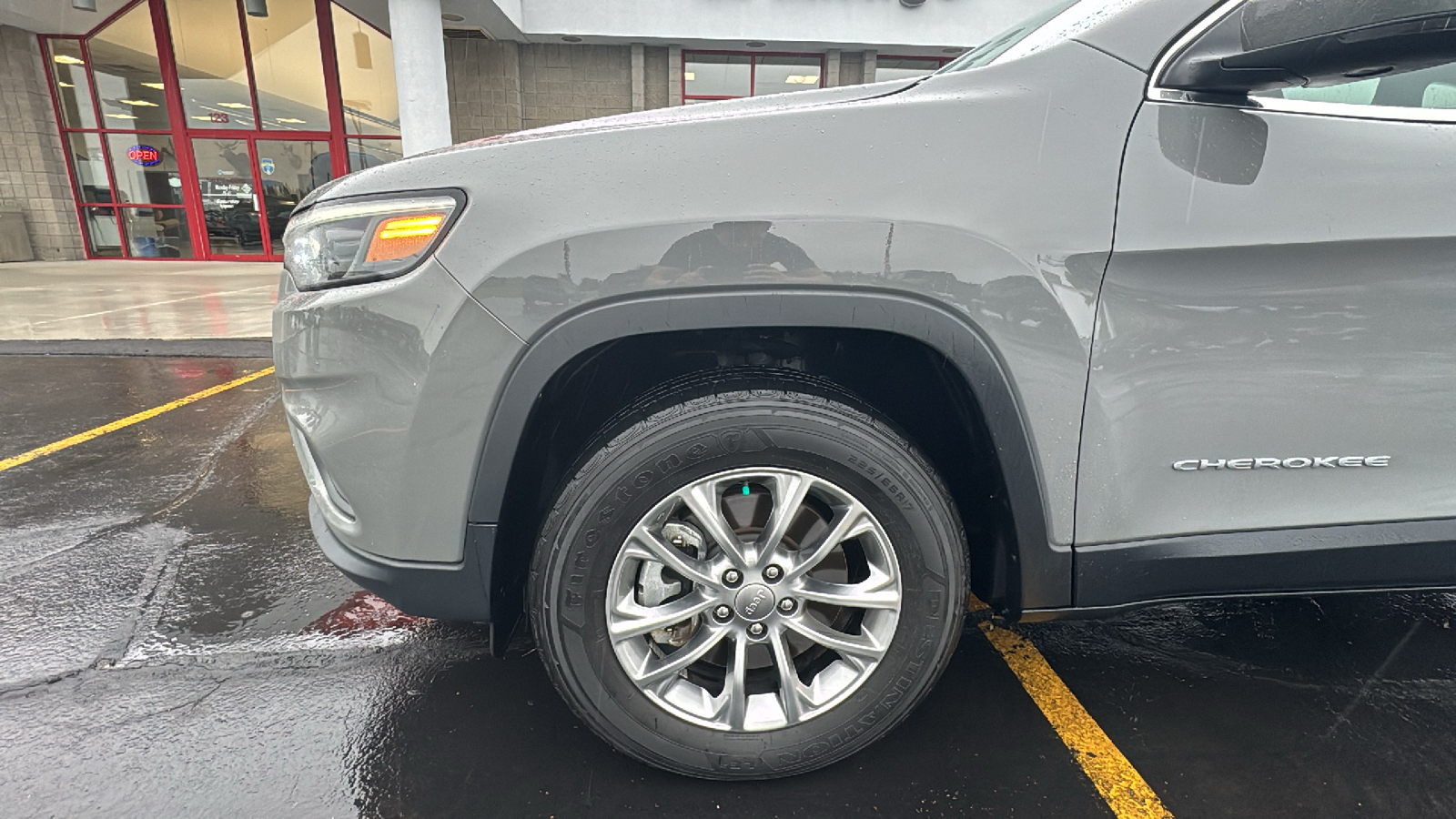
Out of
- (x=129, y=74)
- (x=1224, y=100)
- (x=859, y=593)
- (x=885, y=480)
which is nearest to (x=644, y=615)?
(x=859, y=593)

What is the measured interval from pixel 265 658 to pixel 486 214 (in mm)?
1575

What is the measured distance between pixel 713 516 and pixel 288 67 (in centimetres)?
1559

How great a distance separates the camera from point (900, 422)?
69.8 inches

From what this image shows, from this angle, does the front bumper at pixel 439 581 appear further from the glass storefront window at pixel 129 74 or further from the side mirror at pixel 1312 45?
the glass storefront window at pixel 129 74

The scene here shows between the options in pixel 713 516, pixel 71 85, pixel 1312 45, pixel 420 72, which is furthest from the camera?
pixel 71 85

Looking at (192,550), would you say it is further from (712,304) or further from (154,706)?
(712,304)

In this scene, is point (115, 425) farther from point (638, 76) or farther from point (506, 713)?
point (638, 76)

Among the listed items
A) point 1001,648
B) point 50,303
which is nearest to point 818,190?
point 1001,648

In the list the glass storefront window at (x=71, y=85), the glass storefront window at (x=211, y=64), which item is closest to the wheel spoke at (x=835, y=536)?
the glass storefront window at (x=211, y=64)

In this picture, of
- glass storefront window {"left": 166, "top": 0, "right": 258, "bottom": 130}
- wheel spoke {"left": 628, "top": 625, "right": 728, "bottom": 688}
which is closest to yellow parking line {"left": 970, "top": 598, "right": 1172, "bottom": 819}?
wheel spoke {"left": 628, "top": 625, "right": 728, "bottom": 688}

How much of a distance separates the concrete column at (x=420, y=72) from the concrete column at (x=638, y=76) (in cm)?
386

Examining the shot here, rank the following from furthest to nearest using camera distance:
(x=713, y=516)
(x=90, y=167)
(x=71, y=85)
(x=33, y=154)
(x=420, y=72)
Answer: (x=90, y=167) < (x=71, y=85) < (x=33, y=154) < (x=420, y=72) < (x=713, y=516)

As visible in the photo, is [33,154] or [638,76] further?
[638,76]

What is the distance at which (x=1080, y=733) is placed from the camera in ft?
5.84
